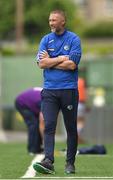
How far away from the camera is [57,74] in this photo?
9.73 meters

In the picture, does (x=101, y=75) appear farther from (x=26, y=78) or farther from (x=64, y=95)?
(x=64, y=95)

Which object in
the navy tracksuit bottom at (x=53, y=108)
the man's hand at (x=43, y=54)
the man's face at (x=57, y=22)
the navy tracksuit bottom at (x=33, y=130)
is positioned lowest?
the navy tracksuit bottom at (x=33, y=130)

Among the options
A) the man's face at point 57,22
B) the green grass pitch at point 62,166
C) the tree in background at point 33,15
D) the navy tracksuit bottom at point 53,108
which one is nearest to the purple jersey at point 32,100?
the green grass pitch at point 62,166

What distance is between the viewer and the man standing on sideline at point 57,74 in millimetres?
9719

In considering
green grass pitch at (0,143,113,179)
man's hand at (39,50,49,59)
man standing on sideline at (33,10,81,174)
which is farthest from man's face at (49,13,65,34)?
green grass pitch at (0,143,113,179)

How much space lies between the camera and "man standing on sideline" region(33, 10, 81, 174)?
972 centimetres

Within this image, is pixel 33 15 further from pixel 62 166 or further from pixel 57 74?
pixel 57 74

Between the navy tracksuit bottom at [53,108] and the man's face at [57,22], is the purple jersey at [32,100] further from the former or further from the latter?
the man's face at [57,22]

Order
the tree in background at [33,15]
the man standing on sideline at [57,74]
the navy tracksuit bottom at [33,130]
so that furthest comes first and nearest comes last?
the tree in background at [33,15]
the navy tracksuit bottom at [33,130]
the man standing on sideline at [57,74]

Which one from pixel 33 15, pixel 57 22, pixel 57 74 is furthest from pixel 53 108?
pixel 33 15

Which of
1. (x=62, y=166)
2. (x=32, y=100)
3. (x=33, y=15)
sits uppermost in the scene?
(x=33, y=15)

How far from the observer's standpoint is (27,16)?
70.8 m

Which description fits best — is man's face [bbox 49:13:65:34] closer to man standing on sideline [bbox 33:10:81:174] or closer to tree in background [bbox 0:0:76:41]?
man standing on sideline [bbox 33:10:81:174]

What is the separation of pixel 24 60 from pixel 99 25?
5493 centimetres
